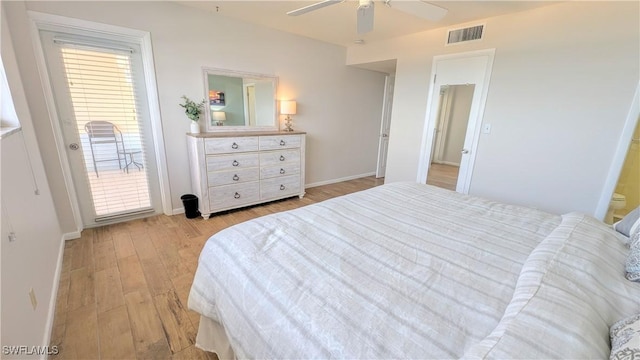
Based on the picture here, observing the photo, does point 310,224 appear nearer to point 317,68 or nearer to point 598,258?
point 598,258

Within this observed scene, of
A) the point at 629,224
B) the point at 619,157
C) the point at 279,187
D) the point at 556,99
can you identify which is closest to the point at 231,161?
the point at 279,187

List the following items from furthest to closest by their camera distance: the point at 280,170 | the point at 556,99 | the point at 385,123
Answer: the point at 385,123
the point at 280,170
the point at 556,99

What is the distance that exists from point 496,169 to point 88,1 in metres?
4.46

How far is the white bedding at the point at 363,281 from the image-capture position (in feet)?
2.47

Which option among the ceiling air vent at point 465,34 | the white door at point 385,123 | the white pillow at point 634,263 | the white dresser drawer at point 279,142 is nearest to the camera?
the white pillow at point 634,263

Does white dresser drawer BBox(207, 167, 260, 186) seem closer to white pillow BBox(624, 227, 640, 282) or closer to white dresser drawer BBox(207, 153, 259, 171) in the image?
white dresser drawer BBox(207, 153, 259, 171)

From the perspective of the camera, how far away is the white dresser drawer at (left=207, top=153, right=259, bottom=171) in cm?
299

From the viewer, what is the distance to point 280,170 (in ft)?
11.9

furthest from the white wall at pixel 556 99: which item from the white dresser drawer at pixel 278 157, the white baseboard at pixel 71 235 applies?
the white baseboard at pixel 71 235

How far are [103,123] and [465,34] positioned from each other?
4112mm

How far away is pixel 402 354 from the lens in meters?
0.68

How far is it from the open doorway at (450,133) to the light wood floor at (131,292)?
2931 millimetres

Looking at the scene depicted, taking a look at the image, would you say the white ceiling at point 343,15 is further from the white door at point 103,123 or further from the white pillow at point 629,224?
the white pillow at point 629,224

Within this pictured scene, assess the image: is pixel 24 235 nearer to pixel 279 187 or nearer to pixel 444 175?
pixel 279 187
